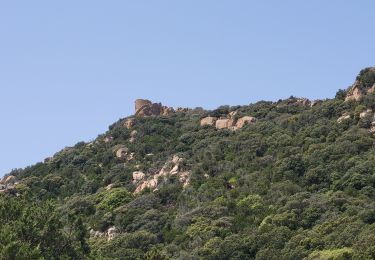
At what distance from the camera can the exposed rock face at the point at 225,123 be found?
267 ft

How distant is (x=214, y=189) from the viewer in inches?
2456

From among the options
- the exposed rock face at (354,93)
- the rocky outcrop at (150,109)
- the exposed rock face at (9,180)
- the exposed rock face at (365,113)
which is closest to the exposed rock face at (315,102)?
the exposed rock face at (354,93)

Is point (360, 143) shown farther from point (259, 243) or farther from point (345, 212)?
point (259, 243)

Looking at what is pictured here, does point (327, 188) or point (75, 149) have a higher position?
point (75, 149)

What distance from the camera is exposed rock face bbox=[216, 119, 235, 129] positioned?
81375 mm

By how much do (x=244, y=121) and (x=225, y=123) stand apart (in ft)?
8.43

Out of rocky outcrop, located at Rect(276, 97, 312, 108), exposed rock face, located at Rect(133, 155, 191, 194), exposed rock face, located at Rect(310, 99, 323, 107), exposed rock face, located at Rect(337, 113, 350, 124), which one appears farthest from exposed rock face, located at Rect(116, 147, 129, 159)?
exposed rock face, located at Rect(337, 113, 350, 124)

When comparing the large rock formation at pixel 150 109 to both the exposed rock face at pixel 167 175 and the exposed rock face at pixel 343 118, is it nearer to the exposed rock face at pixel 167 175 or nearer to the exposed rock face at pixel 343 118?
the exposed rock face at pixel 167 175

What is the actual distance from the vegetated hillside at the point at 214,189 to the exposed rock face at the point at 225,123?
166 mm

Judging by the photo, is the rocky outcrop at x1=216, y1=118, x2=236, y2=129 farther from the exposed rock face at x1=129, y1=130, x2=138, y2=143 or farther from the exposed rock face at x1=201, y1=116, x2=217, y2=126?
the exposed rock face at x1=129, y1=130, x2=138, y2=143

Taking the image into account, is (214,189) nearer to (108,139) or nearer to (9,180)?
(108,139)

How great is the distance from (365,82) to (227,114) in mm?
19203

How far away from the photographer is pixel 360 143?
6178cm

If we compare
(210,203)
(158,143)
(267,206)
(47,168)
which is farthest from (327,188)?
(47,168)
